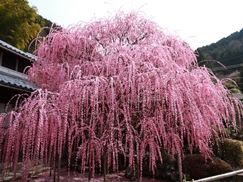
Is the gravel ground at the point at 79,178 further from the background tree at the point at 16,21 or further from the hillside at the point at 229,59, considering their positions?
the hillside at the point at 229,59

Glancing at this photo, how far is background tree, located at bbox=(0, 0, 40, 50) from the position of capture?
1283 centimetres

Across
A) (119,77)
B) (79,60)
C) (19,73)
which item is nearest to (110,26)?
(79,60)

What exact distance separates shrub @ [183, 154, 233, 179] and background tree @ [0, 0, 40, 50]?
42.4 feet

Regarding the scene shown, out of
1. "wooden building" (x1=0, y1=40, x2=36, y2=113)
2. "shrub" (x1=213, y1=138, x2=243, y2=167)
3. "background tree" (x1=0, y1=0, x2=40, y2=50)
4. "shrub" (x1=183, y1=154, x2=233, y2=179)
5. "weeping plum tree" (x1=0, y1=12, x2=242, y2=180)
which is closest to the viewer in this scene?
"weeping plum tree" (x1=0, y1=12, x2=242, y2=180)

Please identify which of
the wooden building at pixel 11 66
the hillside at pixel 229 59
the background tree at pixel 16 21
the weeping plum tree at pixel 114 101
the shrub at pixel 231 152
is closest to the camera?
the weeping plum tree at pixel 114 101

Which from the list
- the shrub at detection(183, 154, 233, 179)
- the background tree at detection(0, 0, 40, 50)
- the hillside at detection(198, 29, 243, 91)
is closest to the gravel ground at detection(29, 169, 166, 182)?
the shrub at detection(183, 154, 233, 179)

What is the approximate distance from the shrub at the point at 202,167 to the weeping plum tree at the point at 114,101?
6.23ft

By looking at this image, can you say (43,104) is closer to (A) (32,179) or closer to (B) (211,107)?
(B) (211,107)

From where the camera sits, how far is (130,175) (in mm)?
5469

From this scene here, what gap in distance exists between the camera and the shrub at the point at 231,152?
5934 mm

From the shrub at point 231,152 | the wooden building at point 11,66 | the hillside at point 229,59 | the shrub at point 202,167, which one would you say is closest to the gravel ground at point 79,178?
the shrub at point 202,167

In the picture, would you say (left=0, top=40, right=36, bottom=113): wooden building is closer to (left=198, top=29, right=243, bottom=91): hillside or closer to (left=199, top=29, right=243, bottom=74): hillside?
(left=198, top=29, right=243, bottom=91): hillside

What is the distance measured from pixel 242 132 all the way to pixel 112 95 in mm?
7171

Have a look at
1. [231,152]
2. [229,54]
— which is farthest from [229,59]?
[231,152]
